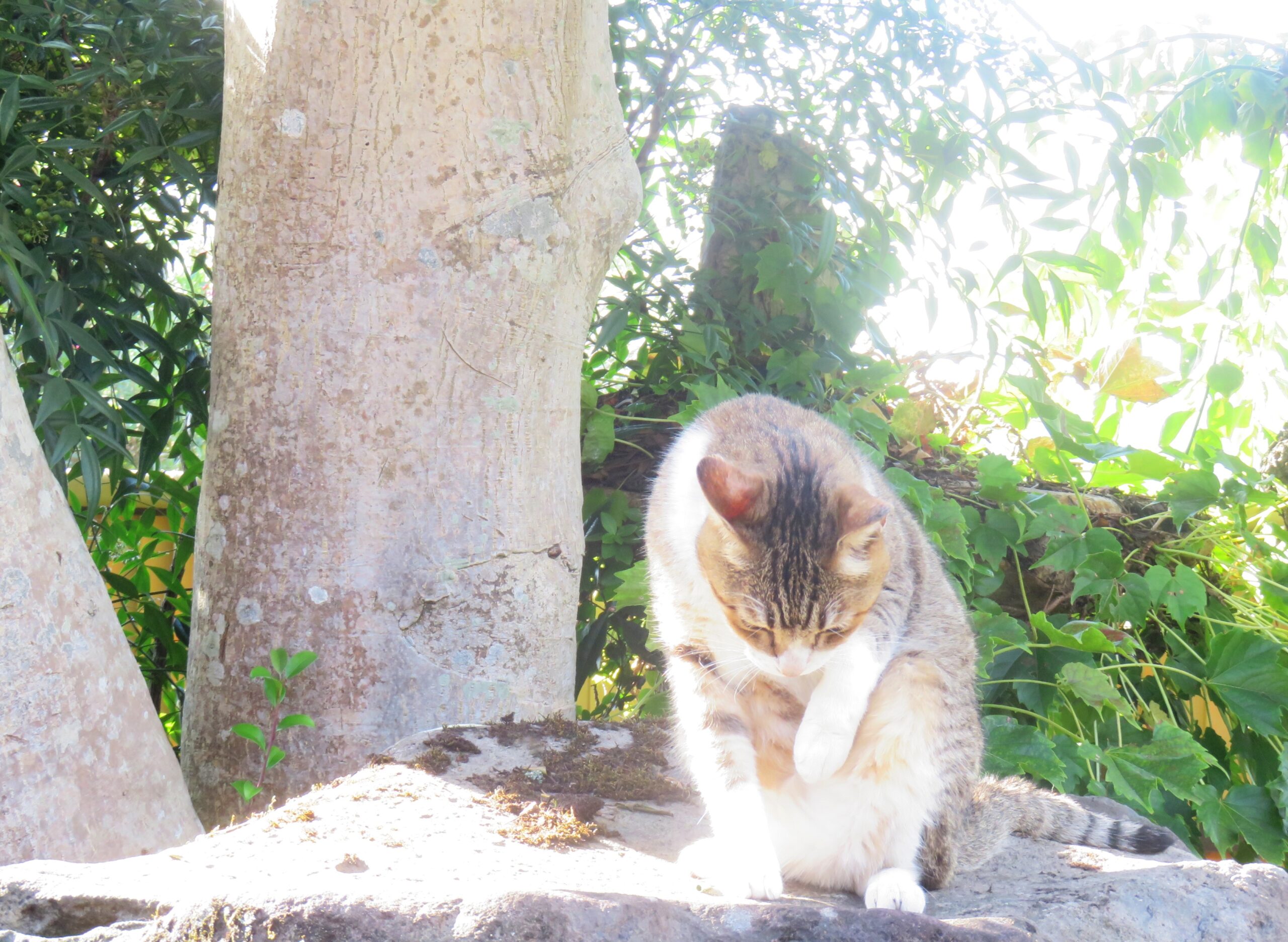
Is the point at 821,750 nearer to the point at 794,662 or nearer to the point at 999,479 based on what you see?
the point at 794,662

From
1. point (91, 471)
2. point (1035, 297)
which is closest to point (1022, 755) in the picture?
point (1035, 297)

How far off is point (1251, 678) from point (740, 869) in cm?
221

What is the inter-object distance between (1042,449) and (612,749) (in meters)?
2.09

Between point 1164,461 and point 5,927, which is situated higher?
point 1164,461

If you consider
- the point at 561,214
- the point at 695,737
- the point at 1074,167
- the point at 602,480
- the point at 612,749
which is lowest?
the point at 612,749

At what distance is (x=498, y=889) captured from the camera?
1200mm

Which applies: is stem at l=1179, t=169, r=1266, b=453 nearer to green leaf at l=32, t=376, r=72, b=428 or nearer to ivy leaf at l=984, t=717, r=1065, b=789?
ivy leaf at l=984, t=717, r=1065, b=789

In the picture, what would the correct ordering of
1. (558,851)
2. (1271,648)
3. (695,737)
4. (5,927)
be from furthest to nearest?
(1271,648), (695,737), (558,851), (5,927)

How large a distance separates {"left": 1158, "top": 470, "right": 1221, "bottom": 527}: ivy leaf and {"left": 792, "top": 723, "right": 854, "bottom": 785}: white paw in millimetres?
2140

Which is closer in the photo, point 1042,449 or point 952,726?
point 952,726

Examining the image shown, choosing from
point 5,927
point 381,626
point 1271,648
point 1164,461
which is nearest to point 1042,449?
point 1164,461

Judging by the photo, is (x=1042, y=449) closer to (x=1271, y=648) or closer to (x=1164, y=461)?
(x=1164, y=461)

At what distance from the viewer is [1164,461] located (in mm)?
3373

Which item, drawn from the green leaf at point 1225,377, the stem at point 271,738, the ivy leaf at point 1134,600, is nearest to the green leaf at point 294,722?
the stem at point 271,738
